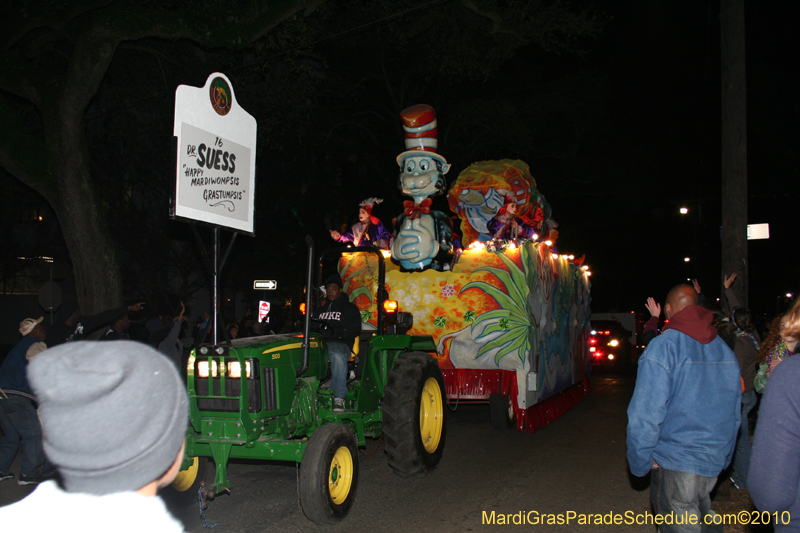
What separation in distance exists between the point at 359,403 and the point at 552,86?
19.1m

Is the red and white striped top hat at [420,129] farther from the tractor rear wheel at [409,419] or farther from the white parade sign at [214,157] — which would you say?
the white parade sign at [214,157]

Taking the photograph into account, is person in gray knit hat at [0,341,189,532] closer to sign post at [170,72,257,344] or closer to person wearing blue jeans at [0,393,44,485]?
sign post at [170,72,257,344]

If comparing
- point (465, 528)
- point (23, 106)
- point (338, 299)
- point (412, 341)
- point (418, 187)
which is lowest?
point (465, 528)

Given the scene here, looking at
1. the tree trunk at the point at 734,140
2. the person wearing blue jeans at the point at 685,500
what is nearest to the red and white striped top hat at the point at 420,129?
the tree trunk at the point at 734,140

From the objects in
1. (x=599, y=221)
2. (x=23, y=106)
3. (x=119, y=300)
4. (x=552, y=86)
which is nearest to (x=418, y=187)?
(x=119, y=300)

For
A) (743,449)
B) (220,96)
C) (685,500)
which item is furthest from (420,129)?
(685,500)

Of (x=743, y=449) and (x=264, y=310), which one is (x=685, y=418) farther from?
(x=264, y=310)

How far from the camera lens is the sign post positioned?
465 cm

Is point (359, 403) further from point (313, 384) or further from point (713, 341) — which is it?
point (713, 341)

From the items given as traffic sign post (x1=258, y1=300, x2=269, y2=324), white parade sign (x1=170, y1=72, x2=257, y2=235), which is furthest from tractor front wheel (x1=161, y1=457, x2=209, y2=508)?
white parade sign (x1=170, y1=72, x2=257, y2=235)

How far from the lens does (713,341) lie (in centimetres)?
358

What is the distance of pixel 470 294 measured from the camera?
939cm

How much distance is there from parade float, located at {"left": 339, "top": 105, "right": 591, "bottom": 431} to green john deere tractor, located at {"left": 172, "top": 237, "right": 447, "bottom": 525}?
8.48 ft

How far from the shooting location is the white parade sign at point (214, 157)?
15.3 feet
